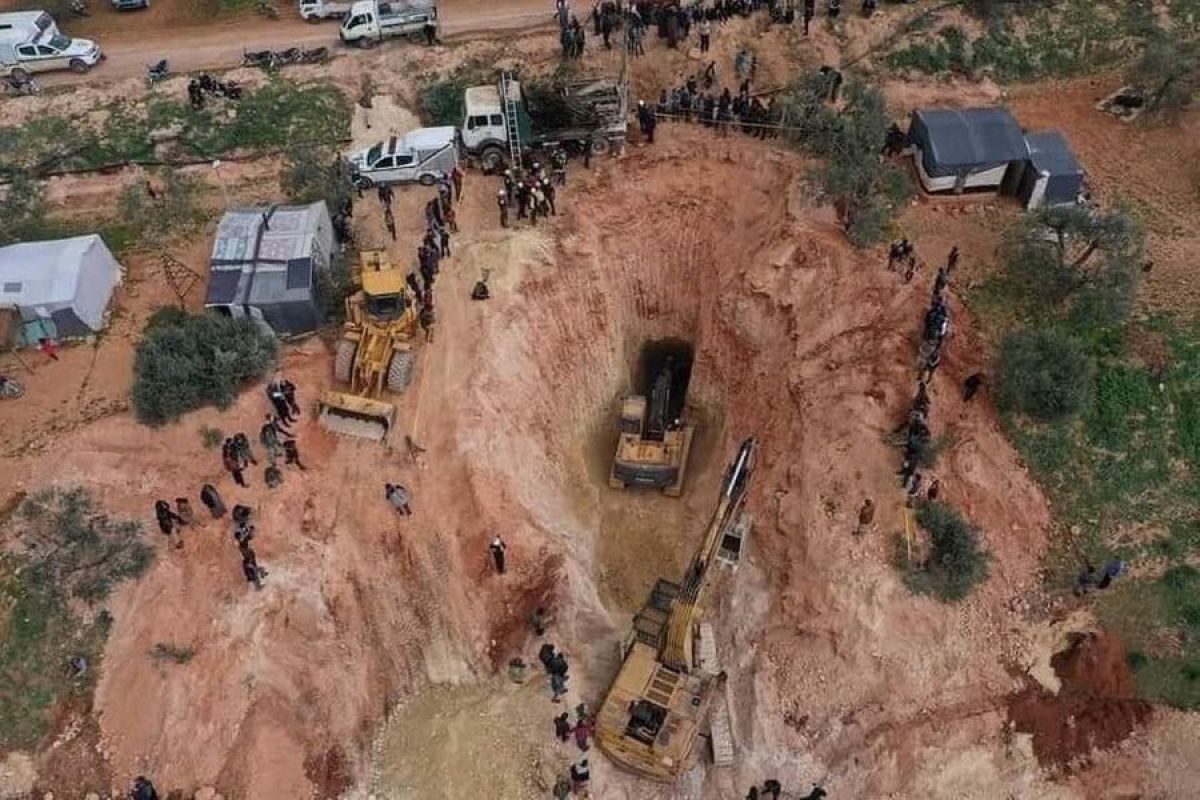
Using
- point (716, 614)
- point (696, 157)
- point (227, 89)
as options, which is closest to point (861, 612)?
point (716, 614)

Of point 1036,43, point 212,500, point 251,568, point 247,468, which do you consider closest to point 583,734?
point 251,568

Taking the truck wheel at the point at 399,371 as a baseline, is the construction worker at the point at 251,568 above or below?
below

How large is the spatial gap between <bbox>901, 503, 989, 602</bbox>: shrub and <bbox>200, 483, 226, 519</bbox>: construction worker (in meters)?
16.8

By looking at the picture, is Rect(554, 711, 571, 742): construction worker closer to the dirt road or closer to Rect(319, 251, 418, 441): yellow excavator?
Rect(319, 251, 418, 441): yellow excavator

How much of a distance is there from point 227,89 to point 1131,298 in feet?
97.4

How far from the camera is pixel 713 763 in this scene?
76.7 feet

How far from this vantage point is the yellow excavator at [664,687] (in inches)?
875

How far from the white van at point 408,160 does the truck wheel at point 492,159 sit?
3.15 feet

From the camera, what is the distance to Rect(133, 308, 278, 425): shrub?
25.2m

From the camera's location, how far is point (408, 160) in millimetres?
31078

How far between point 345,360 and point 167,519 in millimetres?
6223

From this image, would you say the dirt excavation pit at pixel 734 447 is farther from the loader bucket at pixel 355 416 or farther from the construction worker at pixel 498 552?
the loader bucket at pixel 355 416

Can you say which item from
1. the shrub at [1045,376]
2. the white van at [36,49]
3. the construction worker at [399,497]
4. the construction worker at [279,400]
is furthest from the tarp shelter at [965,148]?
the white van at [36,49]

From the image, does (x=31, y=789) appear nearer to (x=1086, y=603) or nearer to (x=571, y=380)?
(x=571, y=380)
